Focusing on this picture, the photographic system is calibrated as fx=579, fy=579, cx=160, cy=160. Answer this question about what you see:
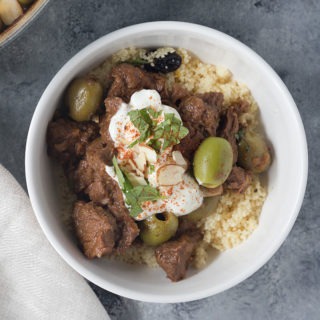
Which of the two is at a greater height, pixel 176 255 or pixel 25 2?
pixel 25 2

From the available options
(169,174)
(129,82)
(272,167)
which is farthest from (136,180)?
(272,167)

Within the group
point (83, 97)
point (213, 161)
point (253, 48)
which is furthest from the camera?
point (253, 48)

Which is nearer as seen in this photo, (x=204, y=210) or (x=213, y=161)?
(x=213, y=161)

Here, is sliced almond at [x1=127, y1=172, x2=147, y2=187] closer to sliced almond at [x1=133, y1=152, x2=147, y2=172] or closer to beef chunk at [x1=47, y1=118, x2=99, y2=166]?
Answer: sliced almond at [x1=133, y1=152, x2=147, y2=172]

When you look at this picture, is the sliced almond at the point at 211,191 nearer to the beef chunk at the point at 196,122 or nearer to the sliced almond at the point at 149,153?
the beef chunk at the point at 196,122

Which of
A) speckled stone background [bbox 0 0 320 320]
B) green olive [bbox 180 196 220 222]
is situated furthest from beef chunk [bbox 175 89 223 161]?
speckled stone background [bbox 0 0 320 320]

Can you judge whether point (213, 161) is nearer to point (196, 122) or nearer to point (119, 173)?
point (196, 122)

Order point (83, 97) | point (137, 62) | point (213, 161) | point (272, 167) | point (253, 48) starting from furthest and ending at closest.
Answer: point (253, 48)
point (272, 167)
point (137, 62)
point (83, 97)
point (213, 161)
